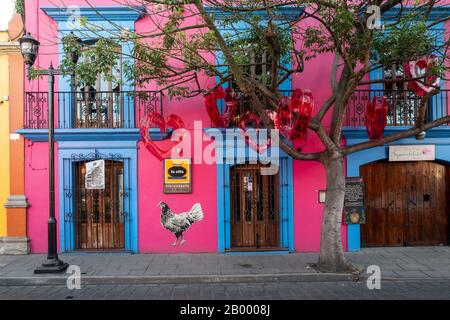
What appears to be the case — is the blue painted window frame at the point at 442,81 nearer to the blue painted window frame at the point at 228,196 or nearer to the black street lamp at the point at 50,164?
the blue painted window frame at the point at 228,196

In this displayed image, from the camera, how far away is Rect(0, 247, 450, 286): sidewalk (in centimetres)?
728

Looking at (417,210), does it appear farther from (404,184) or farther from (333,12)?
(333,12)

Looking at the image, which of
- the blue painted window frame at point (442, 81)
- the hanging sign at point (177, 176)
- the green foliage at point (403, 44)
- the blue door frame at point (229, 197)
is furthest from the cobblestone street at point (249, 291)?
the blue painted window frame at point (442, 81)

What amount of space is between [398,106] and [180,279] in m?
7.17

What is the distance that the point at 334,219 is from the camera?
758 cm

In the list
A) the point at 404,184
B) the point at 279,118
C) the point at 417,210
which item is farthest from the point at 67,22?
the point at 417,210

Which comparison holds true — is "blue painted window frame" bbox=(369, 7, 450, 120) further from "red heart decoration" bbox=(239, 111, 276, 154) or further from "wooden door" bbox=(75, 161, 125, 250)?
"wooden door" bbox=(75, 161, 125, 250)

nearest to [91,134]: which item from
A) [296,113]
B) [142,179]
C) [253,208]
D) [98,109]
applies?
[98,109]

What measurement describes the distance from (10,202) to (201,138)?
16.9ft

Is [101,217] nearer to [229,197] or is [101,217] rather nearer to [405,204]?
[229,197]

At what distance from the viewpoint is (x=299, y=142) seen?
9602 mm

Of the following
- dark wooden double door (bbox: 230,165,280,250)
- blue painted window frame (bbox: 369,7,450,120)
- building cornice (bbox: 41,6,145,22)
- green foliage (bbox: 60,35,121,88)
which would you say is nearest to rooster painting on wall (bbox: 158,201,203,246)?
dark wooden double door (bbox: 230,165,280,250)

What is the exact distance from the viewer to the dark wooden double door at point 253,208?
9.66 metres

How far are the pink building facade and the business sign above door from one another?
0.15m
